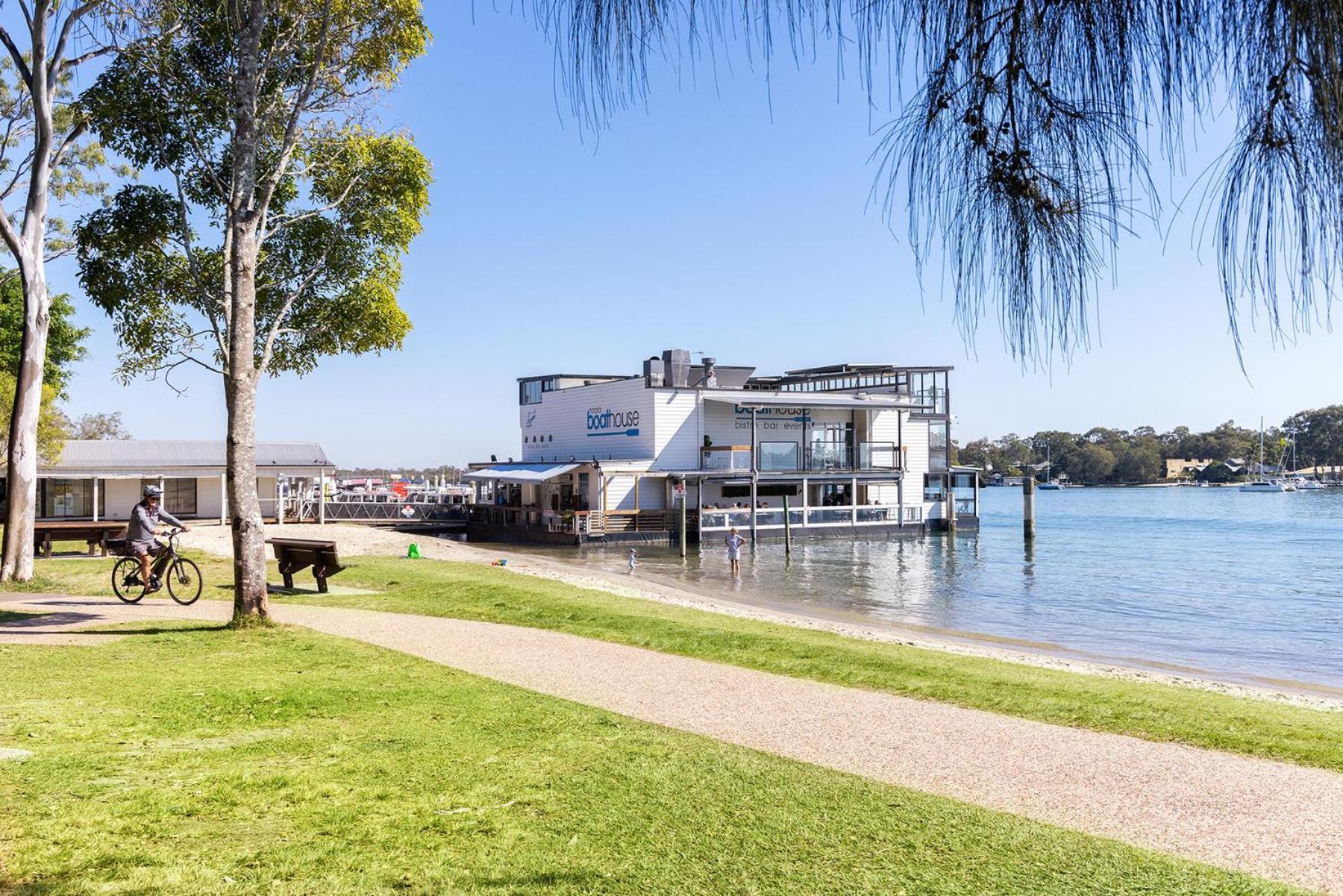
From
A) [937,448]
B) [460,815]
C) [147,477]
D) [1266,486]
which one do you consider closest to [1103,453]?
[1266,486]

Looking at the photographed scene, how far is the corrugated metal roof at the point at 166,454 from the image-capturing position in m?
40.6

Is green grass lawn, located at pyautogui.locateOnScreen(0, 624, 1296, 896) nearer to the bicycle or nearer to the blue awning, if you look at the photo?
the bicycle

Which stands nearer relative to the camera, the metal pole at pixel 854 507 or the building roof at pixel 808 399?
the building roof at pixel 808 399

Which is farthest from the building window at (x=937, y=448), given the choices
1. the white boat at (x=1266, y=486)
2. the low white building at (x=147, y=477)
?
the white boat at (x=1266, y=486)

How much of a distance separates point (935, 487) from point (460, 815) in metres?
50.3

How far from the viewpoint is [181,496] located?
4162 centimetres

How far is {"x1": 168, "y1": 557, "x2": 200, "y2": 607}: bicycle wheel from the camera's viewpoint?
14.4 metres

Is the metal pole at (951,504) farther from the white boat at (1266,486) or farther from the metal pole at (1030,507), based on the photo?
the white boat at (1266,486)

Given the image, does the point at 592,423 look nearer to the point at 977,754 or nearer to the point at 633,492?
the point at 633,492

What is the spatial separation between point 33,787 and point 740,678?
607 cm

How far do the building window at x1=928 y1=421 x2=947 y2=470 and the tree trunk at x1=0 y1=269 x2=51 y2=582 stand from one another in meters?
44.1

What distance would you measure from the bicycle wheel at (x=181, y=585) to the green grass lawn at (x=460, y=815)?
22.7ft

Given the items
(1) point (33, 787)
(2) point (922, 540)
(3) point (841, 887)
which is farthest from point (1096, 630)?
(2) point (922, 540)

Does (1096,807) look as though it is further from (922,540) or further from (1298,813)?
(922,540)
